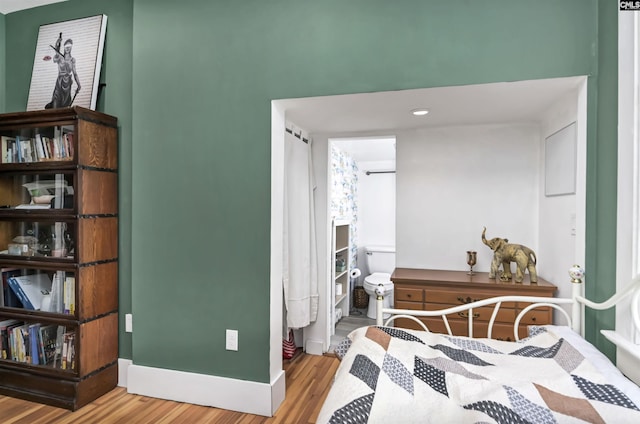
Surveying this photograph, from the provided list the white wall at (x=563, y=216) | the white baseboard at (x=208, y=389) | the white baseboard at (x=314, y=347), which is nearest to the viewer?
the white wall at (x=563, y=216)

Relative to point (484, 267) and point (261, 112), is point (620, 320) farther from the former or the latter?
point (261, 112)

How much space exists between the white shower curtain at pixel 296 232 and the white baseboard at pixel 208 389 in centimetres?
63

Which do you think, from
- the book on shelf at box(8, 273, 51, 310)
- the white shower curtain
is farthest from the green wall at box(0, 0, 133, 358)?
the white shower curtain

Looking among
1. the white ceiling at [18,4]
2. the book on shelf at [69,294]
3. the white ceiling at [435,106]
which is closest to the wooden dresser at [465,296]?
the white ceiling at [435,106]

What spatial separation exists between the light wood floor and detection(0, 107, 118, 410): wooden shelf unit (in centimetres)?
8

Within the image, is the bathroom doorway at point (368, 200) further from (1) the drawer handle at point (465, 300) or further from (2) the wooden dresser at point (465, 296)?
(1) the drawer handle at point (465, 300)

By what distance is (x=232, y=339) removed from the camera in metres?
2.38

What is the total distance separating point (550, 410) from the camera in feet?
3.51

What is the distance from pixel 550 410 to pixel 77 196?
264 centimetres

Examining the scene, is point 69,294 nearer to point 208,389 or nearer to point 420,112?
point 208,389

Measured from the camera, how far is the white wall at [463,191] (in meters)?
2.88

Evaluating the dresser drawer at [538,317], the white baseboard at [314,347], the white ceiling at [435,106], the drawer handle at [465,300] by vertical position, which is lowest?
the white baseboard at [314,347]

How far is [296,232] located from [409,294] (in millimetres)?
992

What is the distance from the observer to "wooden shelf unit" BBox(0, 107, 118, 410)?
2379 millimetres
